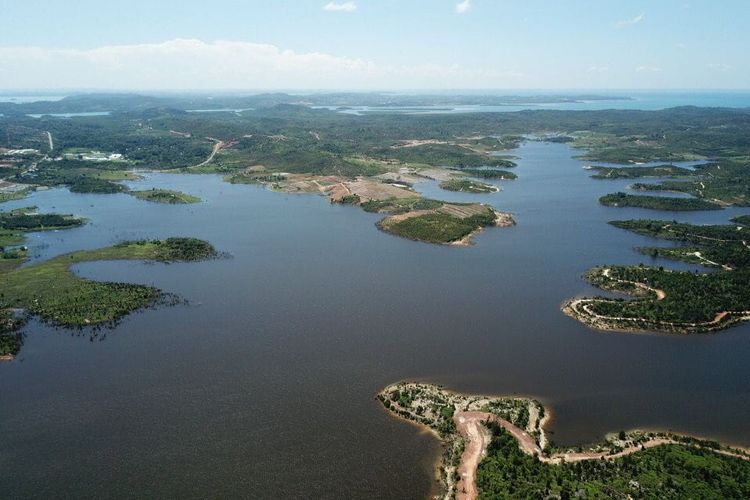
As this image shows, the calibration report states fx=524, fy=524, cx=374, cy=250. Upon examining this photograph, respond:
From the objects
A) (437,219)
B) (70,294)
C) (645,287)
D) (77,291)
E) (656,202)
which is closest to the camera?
(70,294)

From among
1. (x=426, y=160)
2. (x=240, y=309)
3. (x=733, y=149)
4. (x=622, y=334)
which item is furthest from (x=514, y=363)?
(x=733, y=149)

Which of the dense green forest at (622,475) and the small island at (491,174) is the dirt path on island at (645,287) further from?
the small island at (491,174)

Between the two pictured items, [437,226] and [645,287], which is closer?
[645,287]

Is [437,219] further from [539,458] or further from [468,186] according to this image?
[539,458]

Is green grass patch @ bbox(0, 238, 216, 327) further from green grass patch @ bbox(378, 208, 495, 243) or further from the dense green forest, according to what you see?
the dense green forest

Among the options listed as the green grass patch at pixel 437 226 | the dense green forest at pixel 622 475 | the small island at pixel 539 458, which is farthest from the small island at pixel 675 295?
the green grass patch at pixel 437 226

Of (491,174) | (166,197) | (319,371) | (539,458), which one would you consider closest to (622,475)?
(539,458)

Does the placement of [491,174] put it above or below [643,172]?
below
